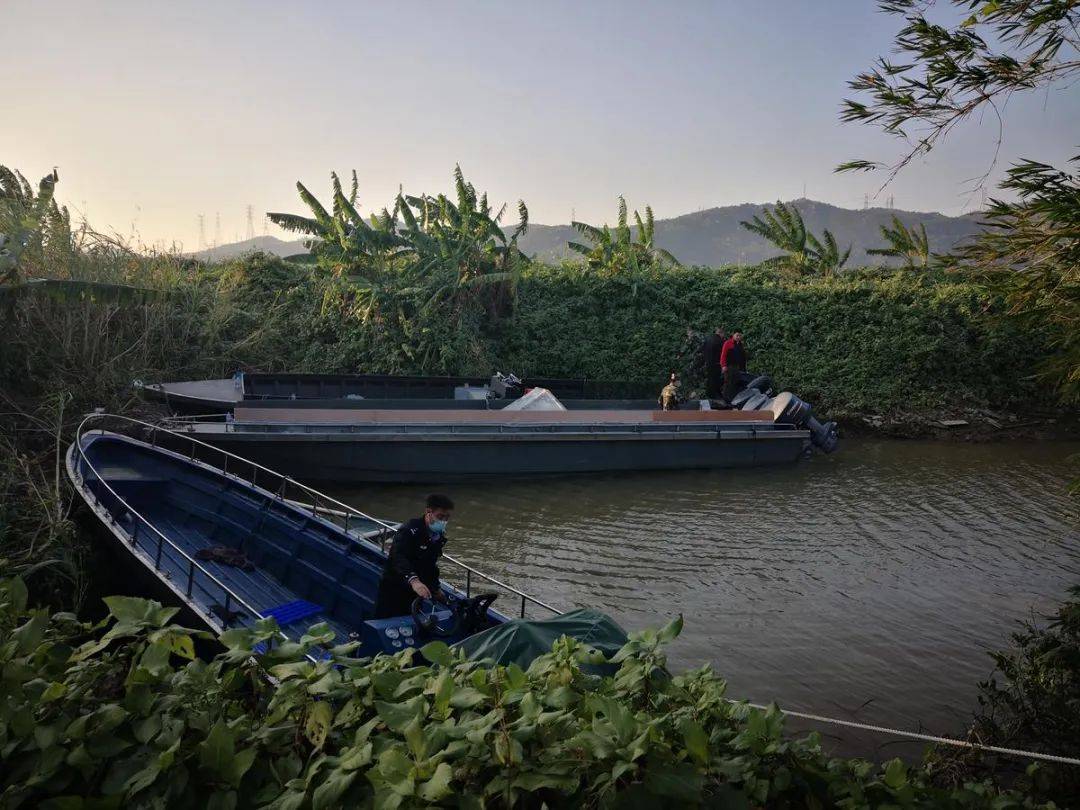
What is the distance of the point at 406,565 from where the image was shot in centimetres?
541

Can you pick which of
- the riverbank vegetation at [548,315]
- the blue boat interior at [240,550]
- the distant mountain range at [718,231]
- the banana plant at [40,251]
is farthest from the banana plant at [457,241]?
the distant mountain range at [718,231]

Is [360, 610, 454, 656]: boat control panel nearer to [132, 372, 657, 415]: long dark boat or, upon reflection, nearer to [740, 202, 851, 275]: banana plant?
[132, 372, 657, 415]: long dark boat

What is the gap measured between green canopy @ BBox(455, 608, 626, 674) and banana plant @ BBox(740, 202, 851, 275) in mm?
21390

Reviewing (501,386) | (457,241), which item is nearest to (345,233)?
(457,241)

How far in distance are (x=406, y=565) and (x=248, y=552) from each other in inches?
127

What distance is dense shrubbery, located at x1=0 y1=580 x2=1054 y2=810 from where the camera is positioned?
1.92 metres

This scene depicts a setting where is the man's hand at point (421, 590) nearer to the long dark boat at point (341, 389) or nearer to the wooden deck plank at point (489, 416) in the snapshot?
the wooden deck plank at point (489, 416)

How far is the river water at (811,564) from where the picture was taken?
6.63 meters

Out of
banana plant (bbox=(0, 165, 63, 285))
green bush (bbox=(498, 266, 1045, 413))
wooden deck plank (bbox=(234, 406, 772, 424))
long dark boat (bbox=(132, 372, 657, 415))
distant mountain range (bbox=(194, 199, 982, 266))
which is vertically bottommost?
wooden deck plank (bbox=(234, 406, 772, 424))

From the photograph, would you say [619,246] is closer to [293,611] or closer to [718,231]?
[293,611]

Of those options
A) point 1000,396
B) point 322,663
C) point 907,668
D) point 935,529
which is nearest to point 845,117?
point 322,663

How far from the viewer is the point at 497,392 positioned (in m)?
15.6

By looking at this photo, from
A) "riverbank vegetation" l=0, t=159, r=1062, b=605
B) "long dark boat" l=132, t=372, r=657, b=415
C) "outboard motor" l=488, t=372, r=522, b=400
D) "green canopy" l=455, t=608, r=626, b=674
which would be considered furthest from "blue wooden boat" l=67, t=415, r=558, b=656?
"riverbank vegetation" l=0, t=159, r=1062, b=605

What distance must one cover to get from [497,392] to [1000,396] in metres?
15.1
